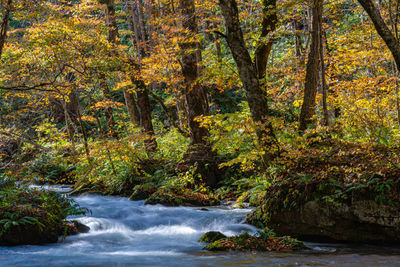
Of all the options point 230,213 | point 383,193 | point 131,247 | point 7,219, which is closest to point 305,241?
point 383,193

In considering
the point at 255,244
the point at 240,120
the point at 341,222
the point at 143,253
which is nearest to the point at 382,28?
the point at 240,120

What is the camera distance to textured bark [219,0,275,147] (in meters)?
6.88

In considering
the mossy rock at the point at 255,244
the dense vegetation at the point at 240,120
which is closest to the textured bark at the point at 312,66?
the dense vegetation at the point at 240,120

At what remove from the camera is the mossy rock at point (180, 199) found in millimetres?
9375

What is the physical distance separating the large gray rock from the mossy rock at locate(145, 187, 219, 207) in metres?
3.51

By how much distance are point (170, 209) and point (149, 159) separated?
4.21 meters

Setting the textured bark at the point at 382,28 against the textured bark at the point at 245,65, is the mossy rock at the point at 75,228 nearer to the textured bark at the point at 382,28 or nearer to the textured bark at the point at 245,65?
the textured bark at the point at 245,65

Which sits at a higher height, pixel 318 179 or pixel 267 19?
pixel 267 19

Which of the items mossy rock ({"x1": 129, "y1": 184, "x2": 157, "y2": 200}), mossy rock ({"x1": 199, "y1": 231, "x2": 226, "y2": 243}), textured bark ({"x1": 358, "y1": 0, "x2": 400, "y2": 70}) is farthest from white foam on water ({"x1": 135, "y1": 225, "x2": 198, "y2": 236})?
textured bark ({"x1": 358, "y1": 0, "x2": 400, "y2": 70})

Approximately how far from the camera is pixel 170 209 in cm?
875

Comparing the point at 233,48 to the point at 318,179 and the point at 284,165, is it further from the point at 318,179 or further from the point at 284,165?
the point at 318,179

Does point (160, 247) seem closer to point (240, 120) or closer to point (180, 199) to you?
point (240, 120)

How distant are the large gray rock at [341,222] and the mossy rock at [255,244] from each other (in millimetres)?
660

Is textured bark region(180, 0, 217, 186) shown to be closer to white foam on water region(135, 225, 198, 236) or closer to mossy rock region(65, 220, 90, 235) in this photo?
white foam on water region(135, 225, 198, 236)
